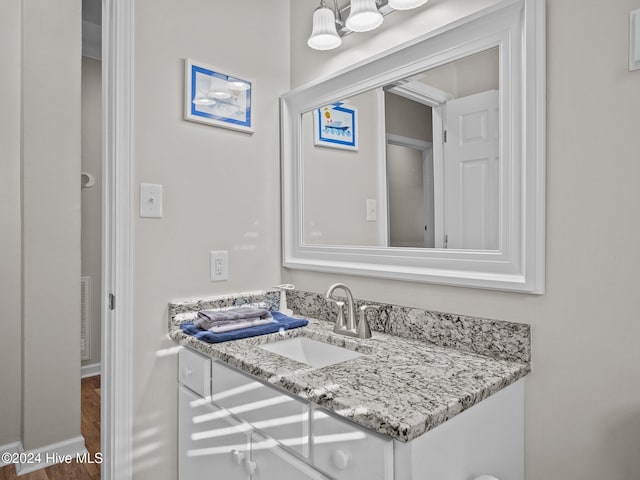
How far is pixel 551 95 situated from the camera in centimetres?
106

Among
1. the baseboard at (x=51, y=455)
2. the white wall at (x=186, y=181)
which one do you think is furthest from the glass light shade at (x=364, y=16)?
the baseboard at (x=51, y=455)

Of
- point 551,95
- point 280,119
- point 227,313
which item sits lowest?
point 227,313

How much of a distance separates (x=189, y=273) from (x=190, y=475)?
73 cm

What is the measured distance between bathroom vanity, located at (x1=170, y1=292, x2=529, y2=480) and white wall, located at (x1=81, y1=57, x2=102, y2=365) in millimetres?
2232

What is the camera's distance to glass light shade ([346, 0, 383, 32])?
4.60ft

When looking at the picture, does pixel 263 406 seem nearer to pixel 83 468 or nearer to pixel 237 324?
pixel 237 324

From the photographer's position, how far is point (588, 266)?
3.27 ft

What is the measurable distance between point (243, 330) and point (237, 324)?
44mm

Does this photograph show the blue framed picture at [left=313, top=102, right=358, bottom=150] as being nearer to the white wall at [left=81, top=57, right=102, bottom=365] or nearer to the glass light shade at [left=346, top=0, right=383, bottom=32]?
the glass light shade at [left=346, top=0, right=383, bottom=32]

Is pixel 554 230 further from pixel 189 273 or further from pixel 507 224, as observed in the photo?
pixel 189 273

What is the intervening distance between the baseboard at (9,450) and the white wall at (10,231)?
0.8 inches

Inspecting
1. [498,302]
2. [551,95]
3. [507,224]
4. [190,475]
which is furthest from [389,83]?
[190,475]

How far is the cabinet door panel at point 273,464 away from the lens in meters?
0.96

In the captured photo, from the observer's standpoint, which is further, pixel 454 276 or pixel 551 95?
pixel 454 276
